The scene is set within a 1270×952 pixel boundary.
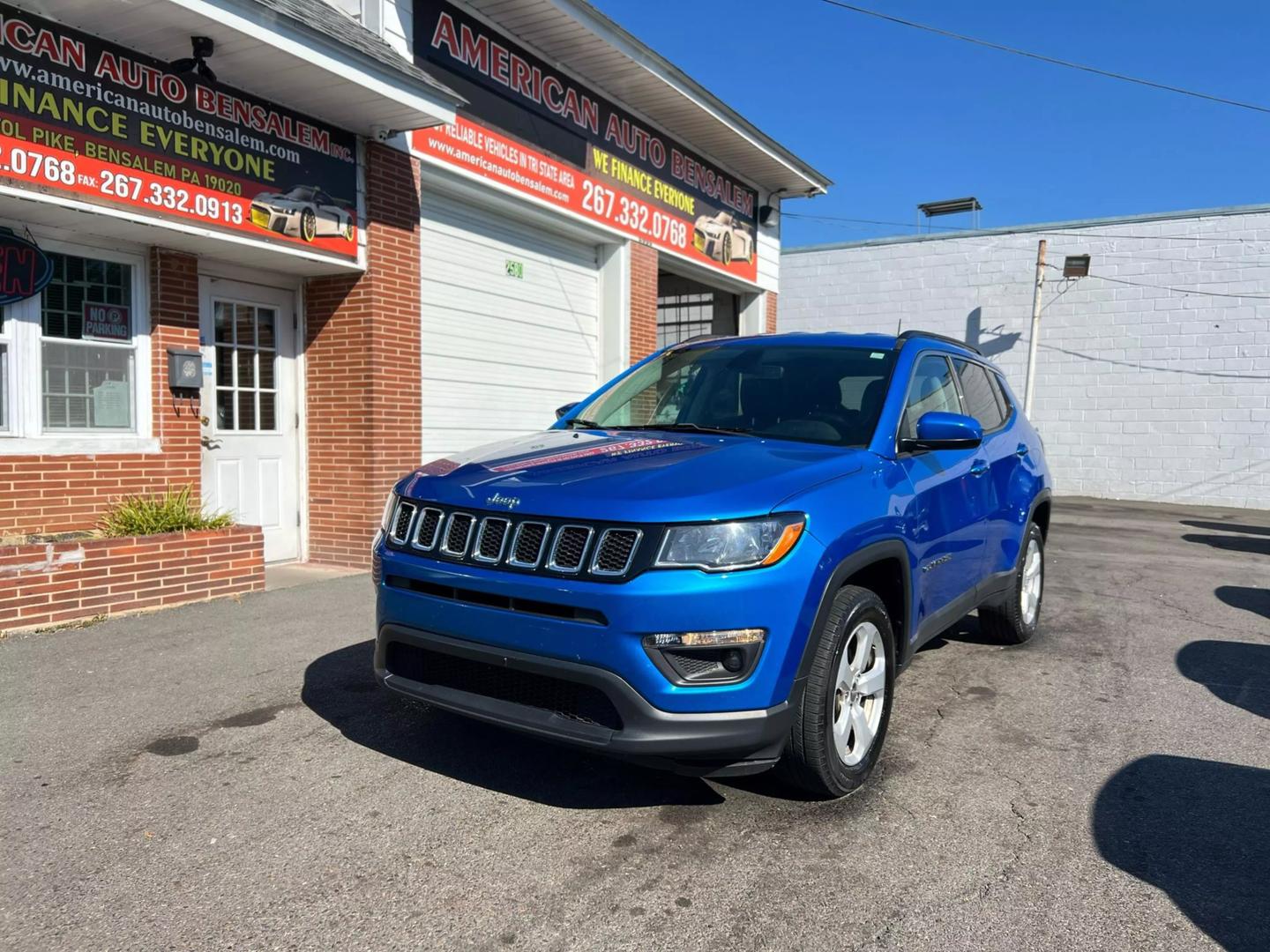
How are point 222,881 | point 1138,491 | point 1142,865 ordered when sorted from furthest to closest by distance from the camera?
1. point 1138,491
2. point 1142,865
3. point 222,881

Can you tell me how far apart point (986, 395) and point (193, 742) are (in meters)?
4.52

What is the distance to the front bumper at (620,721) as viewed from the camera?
2.94 meters

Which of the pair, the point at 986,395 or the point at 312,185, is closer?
the point at 986,395

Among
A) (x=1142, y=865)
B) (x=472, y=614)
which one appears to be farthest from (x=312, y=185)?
(x=1142, y=865)

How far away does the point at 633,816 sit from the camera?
3.38 meters

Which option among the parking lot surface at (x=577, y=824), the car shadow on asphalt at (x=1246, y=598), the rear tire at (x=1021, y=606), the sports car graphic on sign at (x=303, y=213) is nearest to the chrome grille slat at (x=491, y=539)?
the parking lot surface at (x=577, y=824)

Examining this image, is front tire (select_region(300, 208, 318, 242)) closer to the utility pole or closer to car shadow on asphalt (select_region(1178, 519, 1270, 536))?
car shadow on asphalt (select_region(1178, 519, 1270, 536))

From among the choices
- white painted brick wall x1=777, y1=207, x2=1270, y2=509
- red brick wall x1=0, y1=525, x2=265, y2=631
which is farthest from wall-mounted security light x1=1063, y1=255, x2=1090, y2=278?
red brick wall x1=0, y1=525, x2=265, y2=631

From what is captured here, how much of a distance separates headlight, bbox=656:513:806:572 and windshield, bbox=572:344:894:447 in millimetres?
963

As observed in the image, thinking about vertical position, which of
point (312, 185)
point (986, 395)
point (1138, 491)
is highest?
point (312, 185)

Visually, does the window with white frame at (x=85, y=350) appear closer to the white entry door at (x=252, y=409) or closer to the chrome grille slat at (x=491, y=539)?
the white entry door at (x=252, y=409)

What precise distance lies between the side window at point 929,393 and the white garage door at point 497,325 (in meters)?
5.50

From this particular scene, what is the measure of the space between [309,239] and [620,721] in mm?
5900

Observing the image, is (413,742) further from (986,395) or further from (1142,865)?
(986,395)
